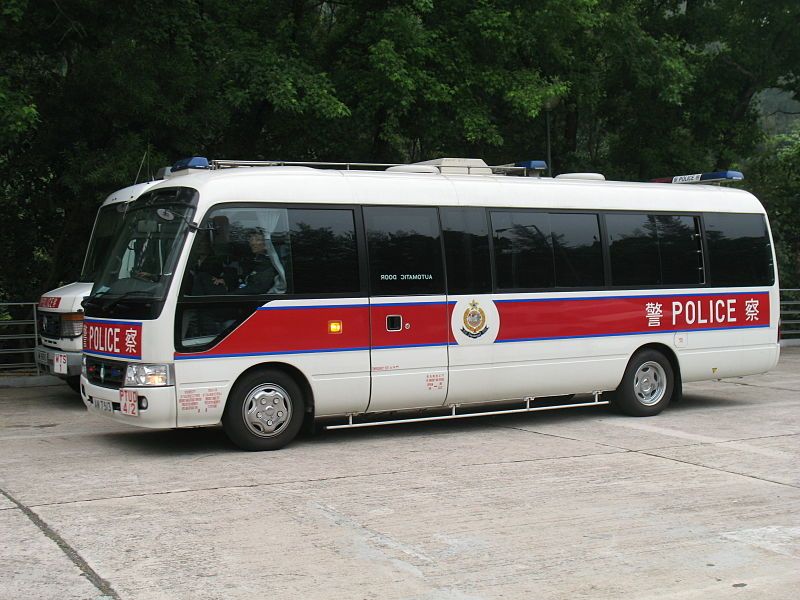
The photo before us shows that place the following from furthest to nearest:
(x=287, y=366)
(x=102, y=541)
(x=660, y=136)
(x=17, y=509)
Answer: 1. (x=660, y=136)
2. (x=287, y=366)
3. (x=17, y=509)
4. (x=102, y=541)

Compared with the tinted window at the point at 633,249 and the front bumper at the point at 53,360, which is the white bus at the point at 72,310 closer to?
the front bumper at the point at 53,360

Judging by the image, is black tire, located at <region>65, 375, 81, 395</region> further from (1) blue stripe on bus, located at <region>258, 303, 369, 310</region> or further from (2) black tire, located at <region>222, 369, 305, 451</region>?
(1) blue stripe on bus, located at <region>258, 303, 369, 310</region>

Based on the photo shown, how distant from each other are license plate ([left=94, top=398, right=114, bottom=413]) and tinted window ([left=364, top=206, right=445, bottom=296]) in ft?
9.51

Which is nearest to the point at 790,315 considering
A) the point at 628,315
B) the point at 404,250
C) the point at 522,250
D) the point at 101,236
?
the point at 628,315

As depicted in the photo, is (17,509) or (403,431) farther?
(403,431)

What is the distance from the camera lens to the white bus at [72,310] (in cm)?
1354

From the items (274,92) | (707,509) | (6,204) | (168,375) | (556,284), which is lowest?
(707,509)

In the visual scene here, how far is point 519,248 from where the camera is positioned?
11.8 metres

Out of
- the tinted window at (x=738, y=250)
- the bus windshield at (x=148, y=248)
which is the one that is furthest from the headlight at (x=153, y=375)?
the tinted window at (x=738, y=250)

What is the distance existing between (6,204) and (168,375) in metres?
11.5

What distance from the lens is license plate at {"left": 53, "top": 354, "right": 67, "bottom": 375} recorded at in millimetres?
13492

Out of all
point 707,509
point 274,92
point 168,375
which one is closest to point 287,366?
point 168,375

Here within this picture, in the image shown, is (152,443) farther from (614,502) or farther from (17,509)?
(614,502)

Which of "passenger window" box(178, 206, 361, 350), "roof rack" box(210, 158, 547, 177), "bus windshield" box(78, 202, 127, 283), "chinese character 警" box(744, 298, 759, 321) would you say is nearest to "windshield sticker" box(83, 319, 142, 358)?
"passenger window" box(178, 206, 361, 350)
